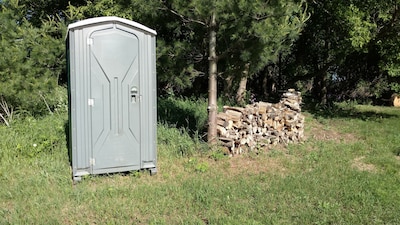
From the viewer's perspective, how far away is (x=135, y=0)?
15.9 feet

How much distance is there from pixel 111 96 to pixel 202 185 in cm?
144

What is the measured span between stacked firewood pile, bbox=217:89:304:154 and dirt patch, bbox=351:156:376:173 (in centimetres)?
122

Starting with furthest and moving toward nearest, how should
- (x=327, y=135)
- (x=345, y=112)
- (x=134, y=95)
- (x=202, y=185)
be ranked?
(x=345, y=112)
(x=327, y=135)
(x=134, y=95)
(x=202, y=185)

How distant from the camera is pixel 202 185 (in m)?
4.01

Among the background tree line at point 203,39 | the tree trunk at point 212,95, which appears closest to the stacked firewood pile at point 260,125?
the tree trunk at point 212,95

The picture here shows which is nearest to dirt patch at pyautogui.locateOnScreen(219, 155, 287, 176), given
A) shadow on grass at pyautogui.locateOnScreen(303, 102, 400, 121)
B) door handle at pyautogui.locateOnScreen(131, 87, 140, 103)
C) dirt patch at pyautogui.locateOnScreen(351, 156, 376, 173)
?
dirt patch at pyautogui.locateOnScreen(351, 156, 376, 173)

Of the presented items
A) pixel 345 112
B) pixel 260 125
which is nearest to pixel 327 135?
pixel 260 125

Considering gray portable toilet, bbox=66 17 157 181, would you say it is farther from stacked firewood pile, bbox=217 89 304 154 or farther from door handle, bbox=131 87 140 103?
stacked firewood pile, bbox=217 89 304 154

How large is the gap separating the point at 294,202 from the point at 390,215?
0.86m

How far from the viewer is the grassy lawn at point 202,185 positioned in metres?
3.29

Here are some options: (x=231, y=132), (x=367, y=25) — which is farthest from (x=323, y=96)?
(x=231, y=132)

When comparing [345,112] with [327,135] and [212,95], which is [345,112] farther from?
[212,95]

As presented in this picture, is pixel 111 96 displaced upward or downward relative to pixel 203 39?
downward

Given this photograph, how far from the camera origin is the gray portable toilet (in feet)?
13.1
